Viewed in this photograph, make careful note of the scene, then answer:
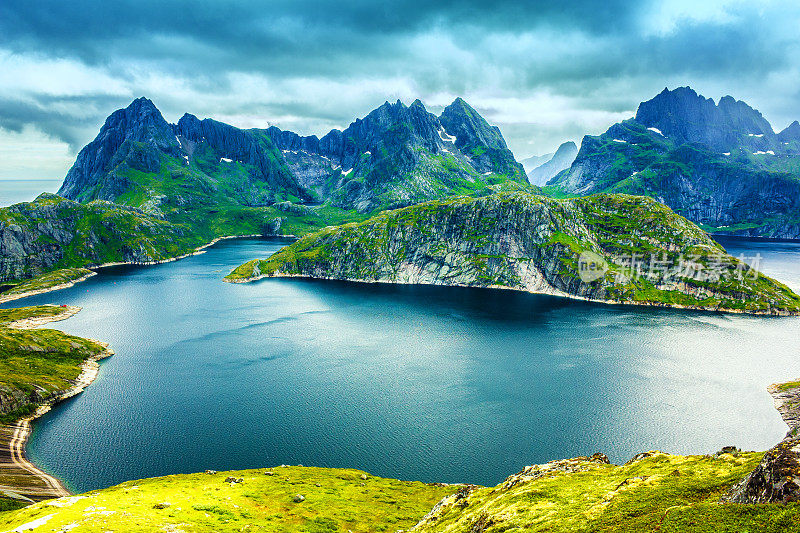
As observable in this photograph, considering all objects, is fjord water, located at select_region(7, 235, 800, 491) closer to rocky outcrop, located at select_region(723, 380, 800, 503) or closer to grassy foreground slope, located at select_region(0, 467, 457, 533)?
grassy foreground slope, located at select_region(0, 467, 457, 533)

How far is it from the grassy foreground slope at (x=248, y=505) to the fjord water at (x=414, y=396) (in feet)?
28.8

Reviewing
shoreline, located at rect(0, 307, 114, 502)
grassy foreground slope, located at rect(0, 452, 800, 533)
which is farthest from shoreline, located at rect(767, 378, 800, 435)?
shoreline, located at rect(0, 307, 114, 502)

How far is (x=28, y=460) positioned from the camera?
79875 millimetres

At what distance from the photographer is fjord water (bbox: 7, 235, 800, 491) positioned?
82250 mm

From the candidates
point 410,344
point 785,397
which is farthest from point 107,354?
point 785,397

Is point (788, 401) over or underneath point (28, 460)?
over

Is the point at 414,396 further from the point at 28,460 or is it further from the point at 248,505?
the point at 28,460

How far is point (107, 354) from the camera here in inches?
5399

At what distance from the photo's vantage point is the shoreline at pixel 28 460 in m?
69.2

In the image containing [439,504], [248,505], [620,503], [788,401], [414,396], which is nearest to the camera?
[620,503]

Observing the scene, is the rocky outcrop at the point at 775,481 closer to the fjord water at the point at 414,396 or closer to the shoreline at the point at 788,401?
the fjord water at the point at 414,396

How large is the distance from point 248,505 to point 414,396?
183ft

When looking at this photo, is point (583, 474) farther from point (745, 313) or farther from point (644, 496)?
point (745, 313)

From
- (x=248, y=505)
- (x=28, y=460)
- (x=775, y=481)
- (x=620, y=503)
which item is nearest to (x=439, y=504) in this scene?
(x=620, y=503)
